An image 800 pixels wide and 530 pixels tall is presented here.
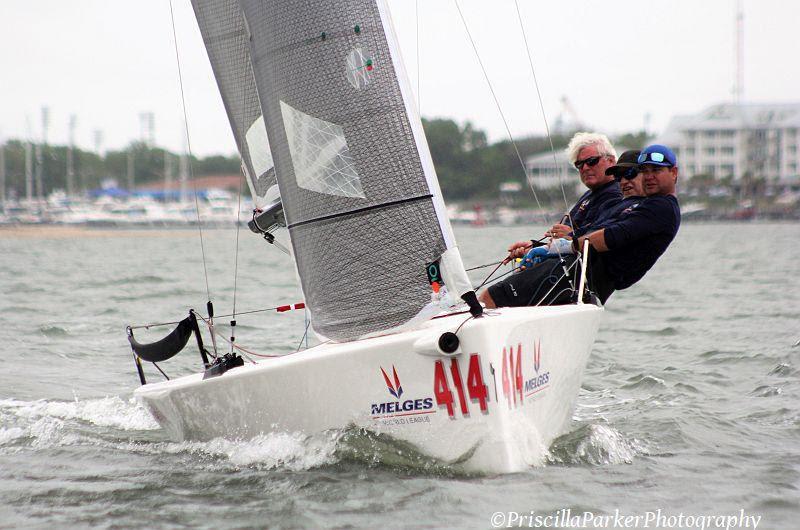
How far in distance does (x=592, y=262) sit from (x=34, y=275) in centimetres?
1684

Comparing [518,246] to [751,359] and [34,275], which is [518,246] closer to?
[751,359]

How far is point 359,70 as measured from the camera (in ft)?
15.2

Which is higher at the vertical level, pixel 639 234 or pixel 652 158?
pixel 652 158

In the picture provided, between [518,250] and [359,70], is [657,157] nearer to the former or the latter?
[518,250]

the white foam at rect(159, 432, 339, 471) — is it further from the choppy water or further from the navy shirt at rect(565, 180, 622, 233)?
the navy shirt at rect(565, 180, 622, 233)

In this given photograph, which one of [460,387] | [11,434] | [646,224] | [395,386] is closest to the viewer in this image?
[460,387]

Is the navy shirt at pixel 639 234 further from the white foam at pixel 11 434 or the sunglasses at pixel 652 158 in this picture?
the white foam at pixel 11 434

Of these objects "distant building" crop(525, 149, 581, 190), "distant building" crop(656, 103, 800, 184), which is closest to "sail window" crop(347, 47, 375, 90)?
"distant building" crop(525, 149, 581, 190)

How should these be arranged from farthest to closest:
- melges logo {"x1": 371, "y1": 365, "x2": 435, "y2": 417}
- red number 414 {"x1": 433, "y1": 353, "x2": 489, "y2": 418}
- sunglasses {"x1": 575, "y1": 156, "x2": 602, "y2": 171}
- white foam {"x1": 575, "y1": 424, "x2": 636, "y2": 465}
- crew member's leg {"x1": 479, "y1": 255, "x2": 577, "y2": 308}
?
sunglasses {"x1": 575, "y1": 156, "x2": 602, "y2": 171}, crew member's leg {"x1": 479, "y1": 255, "x2": 577, "y2": 308}, white foam {"x1": 575, "y1": 424, "x2": 636, "y2": 465}, melges logo {"x1": 371, "y1": 365, "x2": 435, "y2": 417}, red number 414 {"x1": 433, "y1": 353, "x2": 489, "y2": 418}

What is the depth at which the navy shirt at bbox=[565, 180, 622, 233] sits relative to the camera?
5.40 m

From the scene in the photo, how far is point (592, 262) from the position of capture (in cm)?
522

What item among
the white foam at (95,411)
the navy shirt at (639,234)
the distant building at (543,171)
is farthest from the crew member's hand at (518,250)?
the distant building at (543,171)

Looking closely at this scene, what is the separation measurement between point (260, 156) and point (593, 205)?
1.71 metres

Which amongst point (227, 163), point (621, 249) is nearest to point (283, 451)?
point (621, 249)
